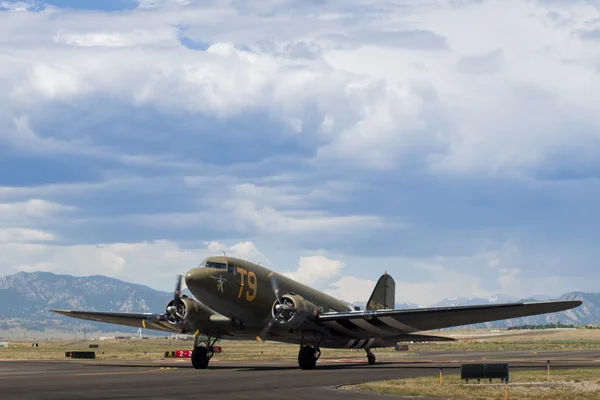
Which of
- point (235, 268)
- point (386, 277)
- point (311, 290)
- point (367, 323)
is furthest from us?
point (386, 277)

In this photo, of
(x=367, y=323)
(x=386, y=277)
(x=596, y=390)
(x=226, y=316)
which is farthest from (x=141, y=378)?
(x=386, y=277)

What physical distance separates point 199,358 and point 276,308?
6.50 m

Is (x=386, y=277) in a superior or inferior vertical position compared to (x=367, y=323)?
superior

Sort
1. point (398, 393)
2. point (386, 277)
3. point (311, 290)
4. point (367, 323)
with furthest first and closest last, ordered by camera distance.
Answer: point (386, 277)
point (311, 290)
point (367, 323)
point (398, 393)

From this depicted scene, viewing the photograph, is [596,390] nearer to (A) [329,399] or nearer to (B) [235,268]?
(A) [329,399]

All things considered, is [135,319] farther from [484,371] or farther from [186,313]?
[484,371]

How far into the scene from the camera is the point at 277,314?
45.4 meters

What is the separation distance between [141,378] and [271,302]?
11.0m

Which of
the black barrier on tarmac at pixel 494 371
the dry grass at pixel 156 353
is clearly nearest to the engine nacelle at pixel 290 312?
the black barrier on tarmac at pixel 494 371

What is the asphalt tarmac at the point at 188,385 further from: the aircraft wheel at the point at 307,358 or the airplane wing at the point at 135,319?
the airplane wing at the point at 135,319

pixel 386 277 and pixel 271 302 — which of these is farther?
pixel 386 277

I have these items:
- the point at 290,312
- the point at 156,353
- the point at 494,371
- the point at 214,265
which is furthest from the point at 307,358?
the point at 156,353

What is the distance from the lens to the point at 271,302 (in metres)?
46.8

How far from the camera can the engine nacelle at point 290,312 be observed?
1779 inches
